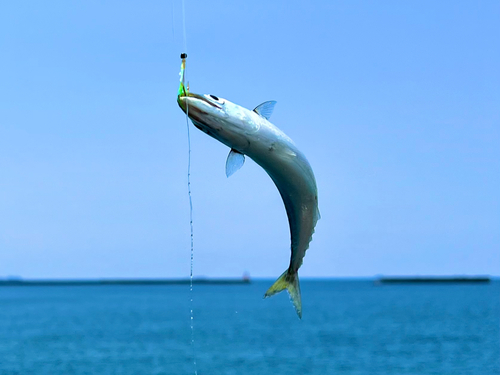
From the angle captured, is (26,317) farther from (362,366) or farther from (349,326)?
(362,366)

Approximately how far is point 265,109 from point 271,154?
0.59 m

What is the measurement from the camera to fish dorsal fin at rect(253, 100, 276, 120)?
349 inches

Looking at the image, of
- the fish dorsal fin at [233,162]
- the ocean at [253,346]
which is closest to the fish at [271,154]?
the fish dorsal fin at [233,162]

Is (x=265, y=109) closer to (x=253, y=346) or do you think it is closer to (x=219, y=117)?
(x=219, y=117)

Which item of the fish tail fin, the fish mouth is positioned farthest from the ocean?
the fish mouth

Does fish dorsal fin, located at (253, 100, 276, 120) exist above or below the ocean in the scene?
above

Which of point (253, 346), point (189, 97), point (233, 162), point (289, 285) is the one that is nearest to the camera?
point (189, 97)

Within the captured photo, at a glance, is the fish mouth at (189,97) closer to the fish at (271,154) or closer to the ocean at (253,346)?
the fish at (271,154)

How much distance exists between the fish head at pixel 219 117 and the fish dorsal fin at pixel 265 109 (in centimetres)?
28

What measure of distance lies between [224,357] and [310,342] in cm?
1530

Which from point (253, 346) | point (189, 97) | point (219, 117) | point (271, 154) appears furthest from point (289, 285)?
point (253, 346)

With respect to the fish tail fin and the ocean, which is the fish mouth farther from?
the ocean

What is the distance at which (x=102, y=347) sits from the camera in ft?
224

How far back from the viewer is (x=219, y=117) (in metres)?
8.24
